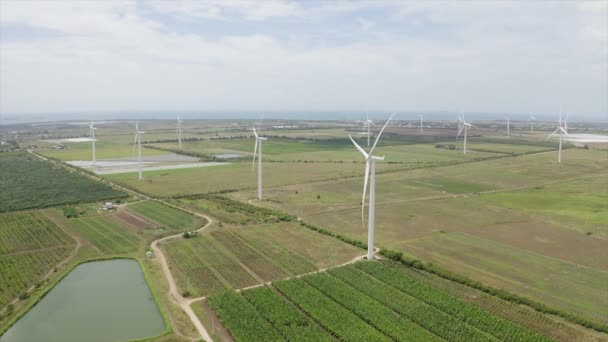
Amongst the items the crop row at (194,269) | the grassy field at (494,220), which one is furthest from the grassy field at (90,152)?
the crop row at (194,269)

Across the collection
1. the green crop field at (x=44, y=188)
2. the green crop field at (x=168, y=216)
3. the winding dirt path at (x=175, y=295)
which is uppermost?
the green crop field at (x=44, y=188)

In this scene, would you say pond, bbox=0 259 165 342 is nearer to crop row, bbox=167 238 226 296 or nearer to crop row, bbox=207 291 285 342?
crop row, bbox=167 238 226 296

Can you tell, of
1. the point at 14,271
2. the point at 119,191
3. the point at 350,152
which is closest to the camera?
the point at 14,271

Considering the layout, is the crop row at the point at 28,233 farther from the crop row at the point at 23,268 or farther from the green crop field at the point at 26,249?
the crop row at the point at 23,268

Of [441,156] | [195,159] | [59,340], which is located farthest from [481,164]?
[59,340]

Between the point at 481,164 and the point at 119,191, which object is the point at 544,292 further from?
the point at 481,164

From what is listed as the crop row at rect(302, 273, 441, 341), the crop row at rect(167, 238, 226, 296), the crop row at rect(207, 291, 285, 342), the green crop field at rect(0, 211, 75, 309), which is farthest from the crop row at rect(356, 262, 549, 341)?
the green crop field at rect(0, 211, 75, 309)
